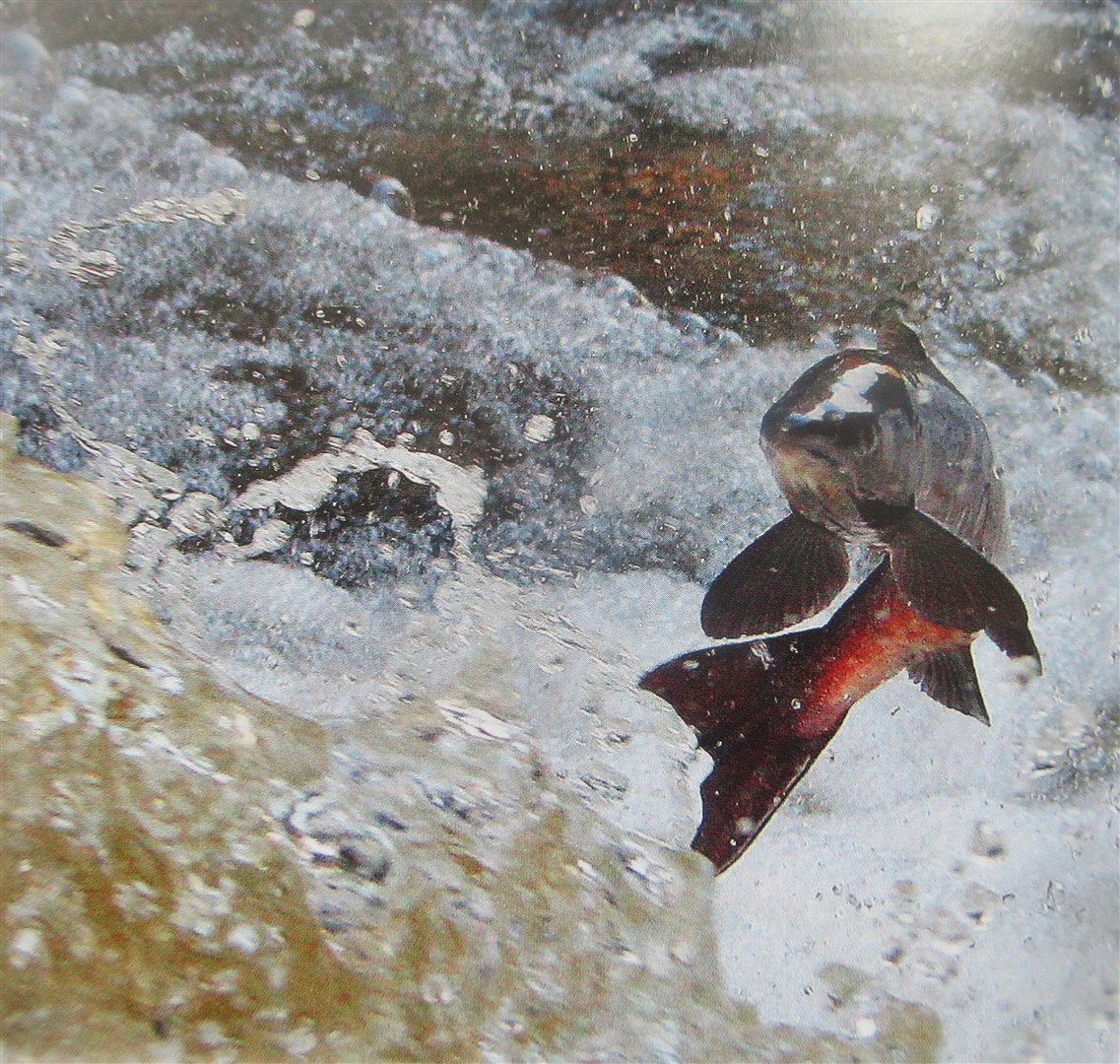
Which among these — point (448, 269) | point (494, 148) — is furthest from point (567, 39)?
point (448, 269)

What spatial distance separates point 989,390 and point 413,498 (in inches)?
25.3

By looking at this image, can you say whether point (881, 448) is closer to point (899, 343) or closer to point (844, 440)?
point (844, 440)

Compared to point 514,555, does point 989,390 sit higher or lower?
higher

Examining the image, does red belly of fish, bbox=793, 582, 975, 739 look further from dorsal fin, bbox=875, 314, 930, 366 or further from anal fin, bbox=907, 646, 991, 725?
dorsal fin, bbox=875, 314, 930, 366

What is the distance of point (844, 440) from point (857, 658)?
226mm

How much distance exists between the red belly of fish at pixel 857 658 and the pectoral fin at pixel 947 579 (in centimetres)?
2

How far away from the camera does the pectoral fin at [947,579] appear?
0.92m

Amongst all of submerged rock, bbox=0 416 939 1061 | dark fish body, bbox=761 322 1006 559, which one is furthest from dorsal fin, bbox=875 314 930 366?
submerged rock, bbox=0 416 939 1061

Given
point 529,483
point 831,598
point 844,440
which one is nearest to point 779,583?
point 831,598

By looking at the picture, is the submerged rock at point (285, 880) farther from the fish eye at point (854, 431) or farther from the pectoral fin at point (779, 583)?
the fish eye at point (854, 431)

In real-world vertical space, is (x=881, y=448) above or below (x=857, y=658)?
above

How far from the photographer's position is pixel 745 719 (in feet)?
3.05

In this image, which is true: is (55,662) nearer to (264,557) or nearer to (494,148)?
(264,557)

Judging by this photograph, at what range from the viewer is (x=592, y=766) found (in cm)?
92
